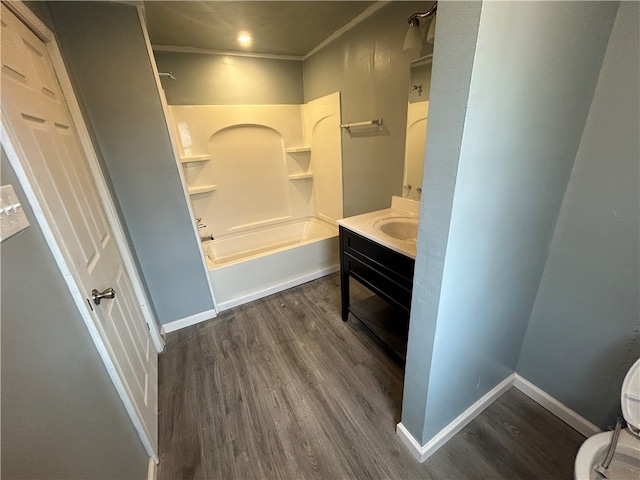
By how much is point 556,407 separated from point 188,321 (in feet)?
8.31

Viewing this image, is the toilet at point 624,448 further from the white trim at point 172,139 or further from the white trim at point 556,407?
the white trim at point 172,139

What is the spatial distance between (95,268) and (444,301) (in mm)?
1439

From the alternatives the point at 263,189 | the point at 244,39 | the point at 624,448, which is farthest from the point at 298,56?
the point at 624,448

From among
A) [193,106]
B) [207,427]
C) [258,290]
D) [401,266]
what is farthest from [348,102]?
[207,427]

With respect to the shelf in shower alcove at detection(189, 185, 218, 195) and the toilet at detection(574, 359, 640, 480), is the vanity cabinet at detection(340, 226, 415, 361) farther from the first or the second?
the shelf in shower alcove at detection(189, 185, 218, 195)

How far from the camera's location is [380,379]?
63.0 inches

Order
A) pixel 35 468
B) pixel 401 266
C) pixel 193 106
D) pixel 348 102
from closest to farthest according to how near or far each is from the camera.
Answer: pixel 35 468, pixel 401 266, pixel 348 102, pixel 193 106

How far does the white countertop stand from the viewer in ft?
4.31

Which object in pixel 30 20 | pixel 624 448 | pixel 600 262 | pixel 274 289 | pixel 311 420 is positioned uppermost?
pixel 30 20

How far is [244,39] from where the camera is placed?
2.30m

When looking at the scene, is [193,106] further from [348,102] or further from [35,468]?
[35,468]

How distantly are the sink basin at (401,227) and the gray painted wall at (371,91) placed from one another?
0.48 m

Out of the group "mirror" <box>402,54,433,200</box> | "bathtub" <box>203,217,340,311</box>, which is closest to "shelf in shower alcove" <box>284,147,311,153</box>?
"bathtub" <box>203,217,340,311</box>

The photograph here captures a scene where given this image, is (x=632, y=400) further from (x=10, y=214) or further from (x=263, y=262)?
(x=263, y=262)
